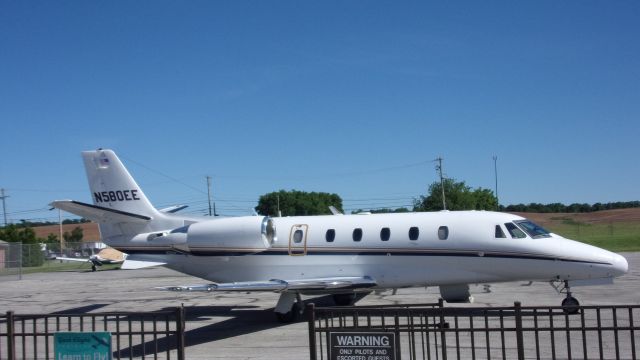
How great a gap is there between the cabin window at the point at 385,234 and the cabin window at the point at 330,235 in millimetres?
1308

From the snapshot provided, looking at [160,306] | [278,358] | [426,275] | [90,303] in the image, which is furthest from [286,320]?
[90,303]

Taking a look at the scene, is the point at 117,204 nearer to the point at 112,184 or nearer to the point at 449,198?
the point at 112,184

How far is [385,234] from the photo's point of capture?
54.9 feet

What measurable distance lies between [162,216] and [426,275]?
7.89 meters

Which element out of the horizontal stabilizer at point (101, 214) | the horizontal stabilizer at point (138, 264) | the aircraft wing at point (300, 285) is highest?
the horizontal stabilizer at point (101, 214)

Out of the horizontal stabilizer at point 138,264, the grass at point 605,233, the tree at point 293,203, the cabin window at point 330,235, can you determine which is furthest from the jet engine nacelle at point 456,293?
the tree at point 293,203

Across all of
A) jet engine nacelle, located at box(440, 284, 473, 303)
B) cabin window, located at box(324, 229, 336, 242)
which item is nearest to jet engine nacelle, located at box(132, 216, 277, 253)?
cabin window, located at box(324, 229, 336, 242)

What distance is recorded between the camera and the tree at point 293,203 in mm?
100500

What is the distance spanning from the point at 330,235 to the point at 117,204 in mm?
6705

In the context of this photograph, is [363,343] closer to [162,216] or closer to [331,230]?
[331,230]

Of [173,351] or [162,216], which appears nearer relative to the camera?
[173,351]

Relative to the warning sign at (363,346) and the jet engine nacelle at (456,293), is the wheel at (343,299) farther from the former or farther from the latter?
the warning sign at (363,346)

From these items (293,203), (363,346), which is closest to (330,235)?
(363,346)

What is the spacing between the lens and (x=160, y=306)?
2108 cm
